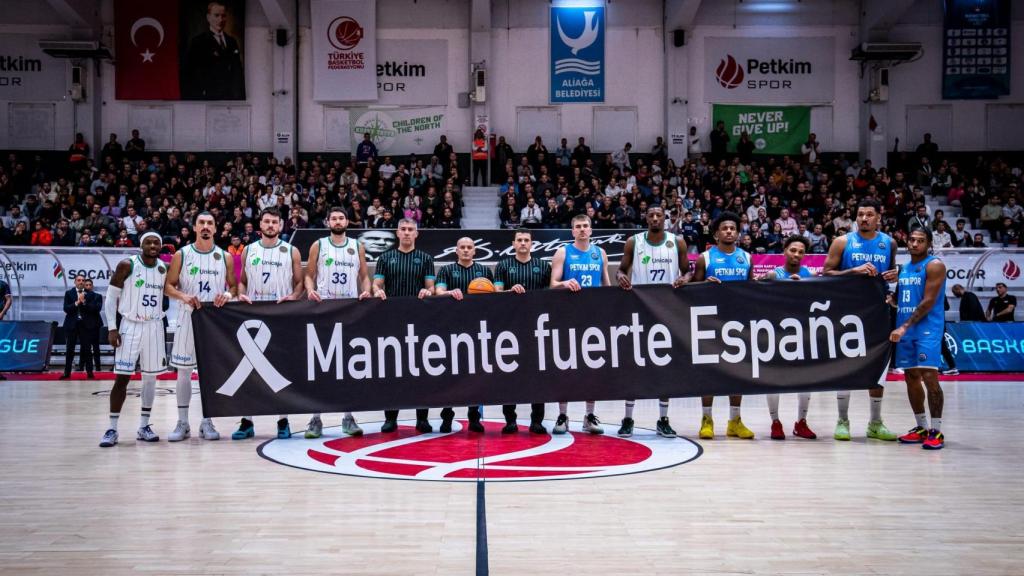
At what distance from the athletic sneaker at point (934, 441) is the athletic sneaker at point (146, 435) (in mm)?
7809

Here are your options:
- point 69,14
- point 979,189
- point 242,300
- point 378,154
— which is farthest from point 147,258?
point 979,189

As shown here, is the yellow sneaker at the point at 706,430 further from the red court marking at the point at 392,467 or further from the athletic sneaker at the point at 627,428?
the red court marking at the point at 392,467

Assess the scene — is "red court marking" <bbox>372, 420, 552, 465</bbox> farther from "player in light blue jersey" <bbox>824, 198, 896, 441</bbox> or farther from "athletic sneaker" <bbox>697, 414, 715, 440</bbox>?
"player in light blue jersey" <bbox>824, 198, 896, 441</bbox>

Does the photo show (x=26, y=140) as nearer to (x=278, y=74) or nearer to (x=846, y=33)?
(x=278, y=74)

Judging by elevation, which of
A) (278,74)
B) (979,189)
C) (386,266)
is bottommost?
(386,266)

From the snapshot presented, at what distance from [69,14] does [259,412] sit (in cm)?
2375

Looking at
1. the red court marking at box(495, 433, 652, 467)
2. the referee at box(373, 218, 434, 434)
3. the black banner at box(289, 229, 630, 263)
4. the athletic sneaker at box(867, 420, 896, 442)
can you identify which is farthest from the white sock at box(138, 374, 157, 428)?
the black banner at box(289, 229, 630, 263)

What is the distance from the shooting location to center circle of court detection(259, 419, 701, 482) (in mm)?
7094

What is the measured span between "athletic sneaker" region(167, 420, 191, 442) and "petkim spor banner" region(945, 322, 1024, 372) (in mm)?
14296

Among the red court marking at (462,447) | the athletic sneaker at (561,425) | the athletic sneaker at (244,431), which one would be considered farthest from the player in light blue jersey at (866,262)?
the athletic sneaker at (244,431)

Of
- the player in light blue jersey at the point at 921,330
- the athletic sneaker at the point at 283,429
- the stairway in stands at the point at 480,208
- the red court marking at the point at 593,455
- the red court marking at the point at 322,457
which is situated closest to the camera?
the red court marking at the point at 593,455

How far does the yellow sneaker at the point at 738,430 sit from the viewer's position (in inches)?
352

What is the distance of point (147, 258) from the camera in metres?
8.80

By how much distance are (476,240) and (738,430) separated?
12619 mm
